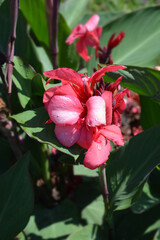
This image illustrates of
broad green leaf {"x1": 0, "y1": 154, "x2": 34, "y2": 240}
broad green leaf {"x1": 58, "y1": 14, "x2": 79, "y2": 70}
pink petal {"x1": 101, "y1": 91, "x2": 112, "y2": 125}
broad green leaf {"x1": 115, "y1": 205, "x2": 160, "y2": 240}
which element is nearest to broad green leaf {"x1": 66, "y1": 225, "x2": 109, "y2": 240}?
broad green leaf {"x1": 115, "y1": 205, "x2": 160, "y2": 240}

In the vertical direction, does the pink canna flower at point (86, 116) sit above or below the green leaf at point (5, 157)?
above

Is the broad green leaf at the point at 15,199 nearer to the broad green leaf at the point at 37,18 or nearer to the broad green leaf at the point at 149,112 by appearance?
the broad green leaf at the point at 149,112

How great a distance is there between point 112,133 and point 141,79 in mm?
182

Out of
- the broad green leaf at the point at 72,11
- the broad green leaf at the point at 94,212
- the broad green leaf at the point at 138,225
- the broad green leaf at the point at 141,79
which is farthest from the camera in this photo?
the broad green leaf at the point at 72,11

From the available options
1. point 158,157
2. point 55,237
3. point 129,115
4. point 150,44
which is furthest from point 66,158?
point 150,44

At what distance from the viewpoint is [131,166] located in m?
0.68

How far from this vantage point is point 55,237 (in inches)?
37.7

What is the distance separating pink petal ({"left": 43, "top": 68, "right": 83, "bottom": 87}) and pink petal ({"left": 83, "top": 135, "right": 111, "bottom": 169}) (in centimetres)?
12

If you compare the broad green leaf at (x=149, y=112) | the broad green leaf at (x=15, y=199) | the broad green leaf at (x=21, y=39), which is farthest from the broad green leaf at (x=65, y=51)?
the broad green leaf at (x=15, y=199)

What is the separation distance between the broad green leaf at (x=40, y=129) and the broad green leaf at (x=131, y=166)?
16cm

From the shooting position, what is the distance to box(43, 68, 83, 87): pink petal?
1.75ft

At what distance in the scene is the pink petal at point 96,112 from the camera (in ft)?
1.63

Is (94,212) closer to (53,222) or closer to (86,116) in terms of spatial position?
(53,222)

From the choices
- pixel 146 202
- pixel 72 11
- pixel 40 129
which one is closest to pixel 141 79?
pixel 40 129
